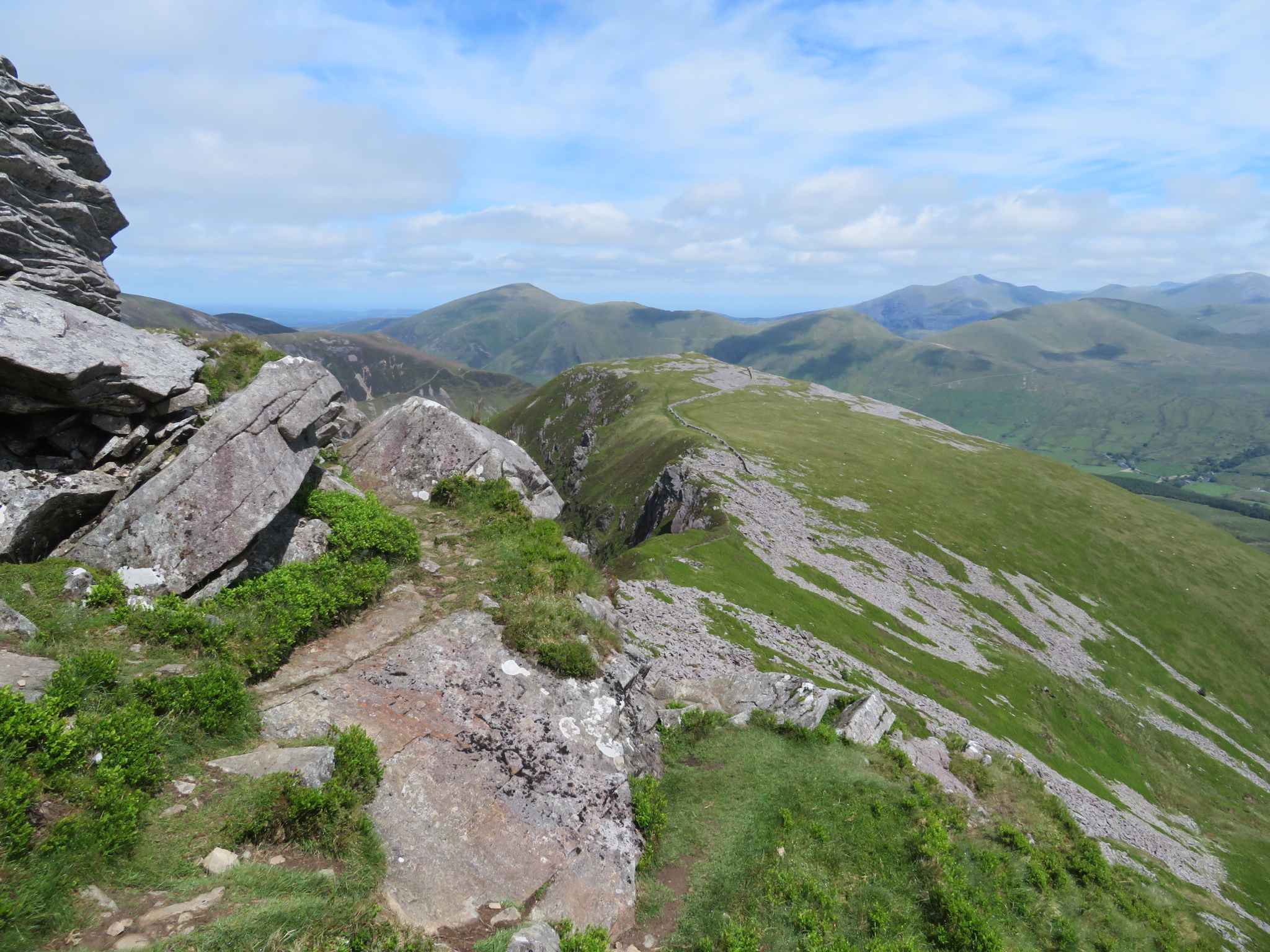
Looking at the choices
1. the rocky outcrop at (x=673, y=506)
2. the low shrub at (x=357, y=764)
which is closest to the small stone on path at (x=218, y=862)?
the low shrub at (x=357, y=764)

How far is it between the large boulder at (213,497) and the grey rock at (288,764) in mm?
6036

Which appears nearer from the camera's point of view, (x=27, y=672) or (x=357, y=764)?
(x=27, y=672)

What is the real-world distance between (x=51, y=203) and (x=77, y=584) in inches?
692

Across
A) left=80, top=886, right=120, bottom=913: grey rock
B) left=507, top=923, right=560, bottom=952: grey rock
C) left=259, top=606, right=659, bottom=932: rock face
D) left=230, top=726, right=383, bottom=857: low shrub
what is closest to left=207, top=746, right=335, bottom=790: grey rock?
left=230, top=726, right=383, bottom=857: low shrub

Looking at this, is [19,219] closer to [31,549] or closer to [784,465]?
[31,549]

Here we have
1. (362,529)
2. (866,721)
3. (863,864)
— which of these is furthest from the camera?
(866,721)

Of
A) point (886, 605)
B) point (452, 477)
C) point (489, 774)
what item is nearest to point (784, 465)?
point (886, 605)

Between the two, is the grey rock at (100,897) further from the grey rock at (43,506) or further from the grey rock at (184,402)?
the grey rock at (184,402)

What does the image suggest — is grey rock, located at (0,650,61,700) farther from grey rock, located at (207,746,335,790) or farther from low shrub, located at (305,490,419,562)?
low shrub, located at (305,490,419,562)

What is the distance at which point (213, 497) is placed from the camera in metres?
15.4

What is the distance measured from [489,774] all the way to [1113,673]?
97.9m

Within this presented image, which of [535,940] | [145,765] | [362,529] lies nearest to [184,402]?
[362,529]

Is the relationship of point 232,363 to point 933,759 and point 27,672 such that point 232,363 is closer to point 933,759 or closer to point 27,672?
point 27,672

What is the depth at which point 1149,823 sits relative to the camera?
49.7 meters
